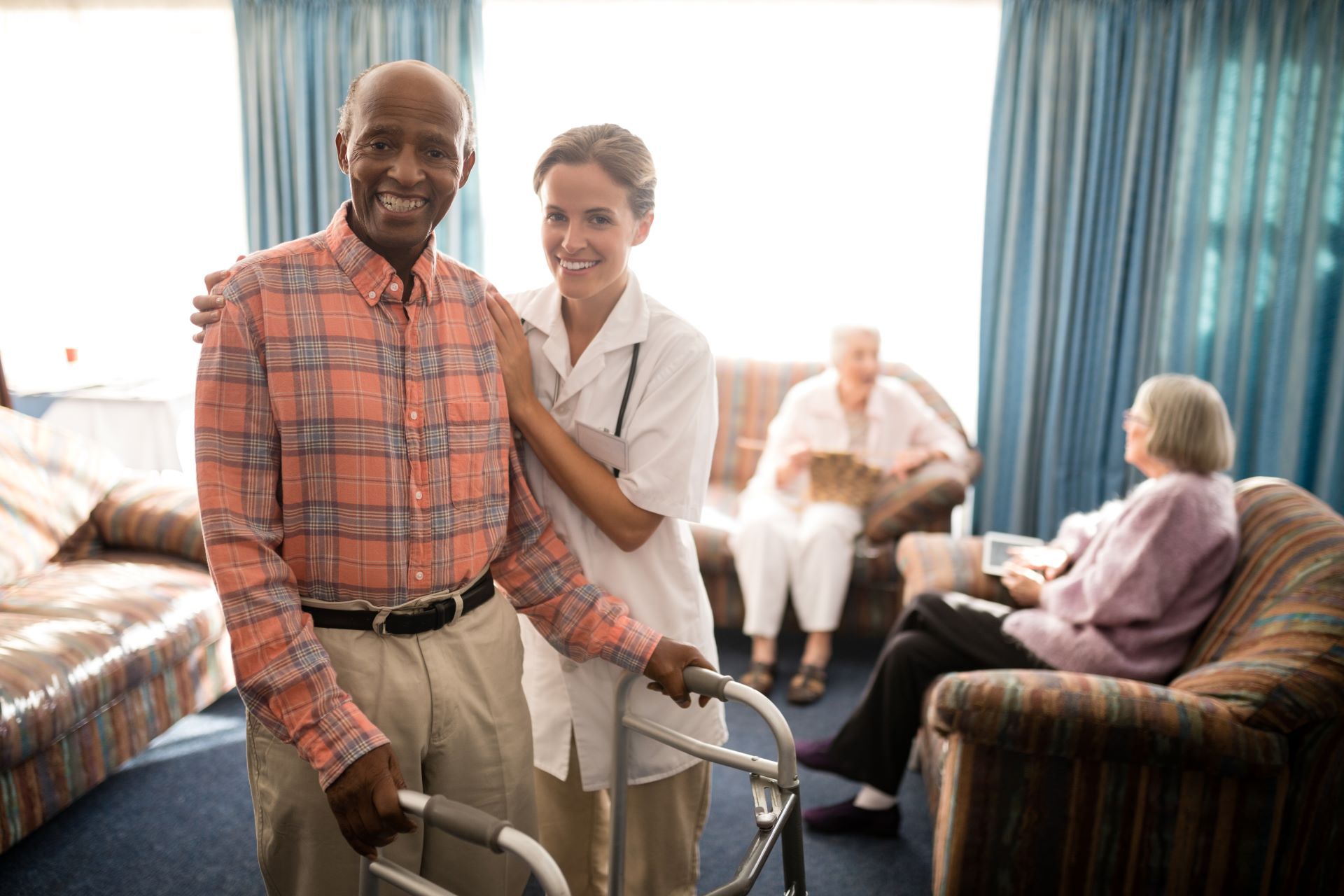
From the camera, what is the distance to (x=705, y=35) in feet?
13.4

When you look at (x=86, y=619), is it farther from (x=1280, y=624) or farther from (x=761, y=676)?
(x=1280, y=624)

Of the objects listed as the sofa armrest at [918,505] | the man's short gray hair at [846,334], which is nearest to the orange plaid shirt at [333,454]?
the sofa armrest at [918,505]

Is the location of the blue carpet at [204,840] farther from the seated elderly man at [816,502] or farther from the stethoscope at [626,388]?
the stethoscope at [626,388]

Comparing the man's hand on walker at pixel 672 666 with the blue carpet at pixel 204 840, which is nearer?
the man's hand on walker at pixel 672 666

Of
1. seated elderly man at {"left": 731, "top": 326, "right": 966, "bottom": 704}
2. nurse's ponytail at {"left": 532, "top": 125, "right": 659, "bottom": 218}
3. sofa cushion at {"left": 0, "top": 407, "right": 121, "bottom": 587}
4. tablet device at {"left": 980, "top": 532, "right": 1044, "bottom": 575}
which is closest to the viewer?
nurse's ponytail at {"left": 532, "top": 125, "right": 659, "bottom": 218}

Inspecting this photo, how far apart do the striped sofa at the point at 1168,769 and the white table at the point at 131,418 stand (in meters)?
2.98

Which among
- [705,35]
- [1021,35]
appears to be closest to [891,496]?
[1021,35]

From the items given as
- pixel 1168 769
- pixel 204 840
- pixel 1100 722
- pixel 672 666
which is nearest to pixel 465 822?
pixel 672 666

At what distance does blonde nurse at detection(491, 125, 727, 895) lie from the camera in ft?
4.41

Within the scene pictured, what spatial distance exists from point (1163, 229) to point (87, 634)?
3.84m

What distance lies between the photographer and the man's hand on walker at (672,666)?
3.96 ft

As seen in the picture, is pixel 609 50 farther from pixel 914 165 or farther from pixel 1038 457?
pixel 1038 457

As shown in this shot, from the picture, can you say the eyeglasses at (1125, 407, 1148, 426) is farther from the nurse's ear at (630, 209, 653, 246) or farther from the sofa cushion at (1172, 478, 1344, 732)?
the nurse's ear at (630, 209, 653, 246)

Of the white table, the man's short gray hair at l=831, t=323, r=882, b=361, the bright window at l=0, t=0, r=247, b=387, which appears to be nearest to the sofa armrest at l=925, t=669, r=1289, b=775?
the man's short gray hair at l=831, t=323, r=882, b=361
